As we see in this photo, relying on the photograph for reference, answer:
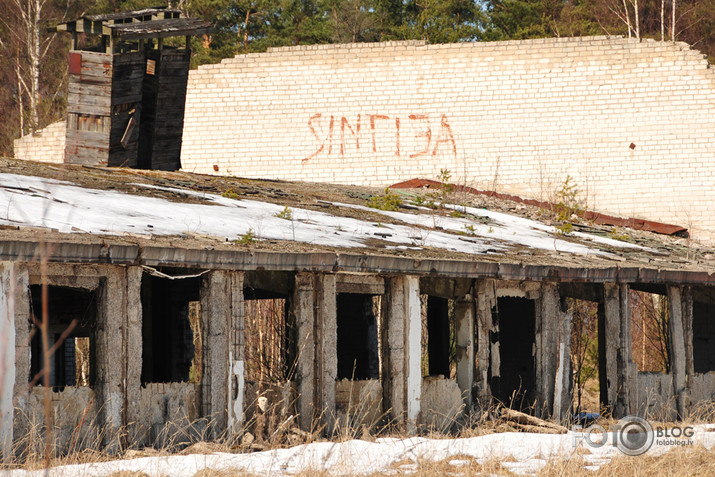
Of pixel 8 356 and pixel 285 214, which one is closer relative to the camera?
pixel 8 356

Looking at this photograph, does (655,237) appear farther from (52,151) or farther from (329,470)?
(52,151)

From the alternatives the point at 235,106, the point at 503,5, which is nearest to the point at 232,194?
the point at 235,106

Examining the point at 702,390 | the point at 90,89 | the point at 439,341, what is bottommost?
the point at 702,390

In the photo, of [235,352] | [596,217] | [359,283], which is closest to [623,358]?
[359,283]

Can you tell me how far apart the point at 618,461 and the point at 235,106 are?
1719 cm

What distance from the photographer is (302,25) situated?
1551 inches

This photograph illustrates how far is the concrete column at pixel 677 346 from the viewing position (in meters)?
14.6

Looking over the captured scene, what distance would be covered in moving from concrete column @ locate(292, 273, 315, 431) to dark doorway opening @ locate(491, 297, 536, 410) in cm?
614

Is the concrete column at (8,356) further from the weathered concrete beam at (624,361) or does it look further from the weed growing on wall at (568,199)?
the weed growing on wall at (568,199)

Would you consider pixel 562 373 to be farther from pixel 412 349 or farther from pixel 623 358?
pixel 412 349

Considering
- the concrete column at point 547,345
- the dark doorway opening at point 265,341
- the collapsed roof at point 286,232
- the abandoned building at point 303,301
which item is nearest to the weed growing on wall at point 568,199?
the collapsed roof at point 286,232

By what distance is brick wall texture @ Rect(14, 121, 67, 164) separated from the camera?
25328mm

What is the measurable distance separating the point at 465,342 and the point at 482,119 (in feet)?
39.1

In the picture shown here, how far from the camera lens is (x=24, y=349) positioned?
27.8ft
